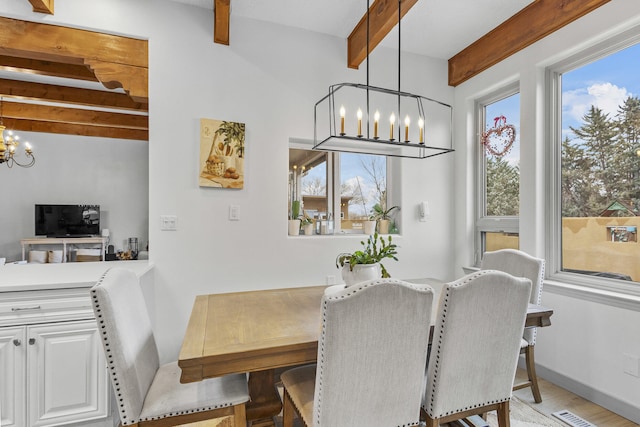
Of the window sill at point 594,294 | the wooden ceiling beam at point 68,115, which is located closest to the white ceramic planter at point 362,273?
the window sill at point 594,294

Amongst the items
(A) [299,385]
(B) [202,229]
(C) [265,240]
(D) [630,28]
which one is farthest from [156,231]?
(D) [630,28]

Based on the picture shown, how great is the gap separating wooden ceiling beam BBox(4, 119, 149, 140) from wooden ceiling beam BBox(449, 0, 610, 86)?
4.93 meters

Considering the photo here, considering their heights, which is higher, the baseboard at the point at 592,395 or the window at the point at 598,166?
the window at the point at 598,166

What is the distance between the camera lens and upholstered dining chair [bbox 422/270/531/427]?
1.28 meters

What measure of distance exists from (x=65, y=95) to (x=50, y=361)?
11.5 feet

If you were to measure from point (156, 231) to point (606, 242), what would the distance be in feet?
10.00

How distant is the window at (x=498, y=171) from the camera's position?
9.32 ft

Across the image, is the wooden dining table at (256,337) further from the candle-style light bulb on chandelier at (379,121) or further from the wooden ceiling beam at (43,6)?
Answer: the wooden ceiling beam at (43,6)

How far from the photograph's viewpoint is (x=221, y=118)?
254cm

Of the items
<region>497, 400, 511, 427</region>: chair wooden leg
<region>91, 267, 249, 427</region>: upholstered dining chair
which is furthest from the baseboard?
<region>91, 267, 249, 427</region>: upholstered dining chair

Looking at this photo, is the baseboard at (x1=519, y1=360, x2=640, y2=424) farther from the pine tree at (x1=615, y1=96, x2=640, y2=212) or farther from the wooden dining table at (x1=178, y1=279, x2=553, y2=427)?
the pine tree at (x1=615, y1=96, x2=640, y2=212)

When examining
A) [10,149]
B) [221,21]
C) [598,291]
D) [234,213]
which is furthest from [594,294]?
[10,149]

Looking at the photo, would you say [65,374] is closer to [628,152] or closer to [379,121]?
[379,121]

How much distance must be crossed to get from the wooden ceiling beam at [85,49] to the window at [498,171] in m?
2.91
